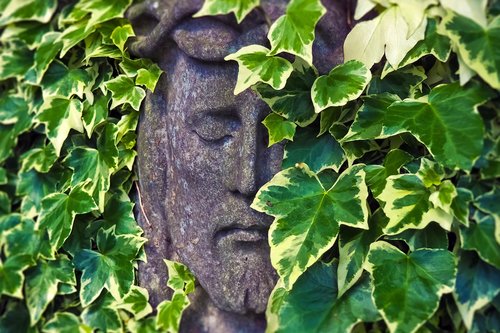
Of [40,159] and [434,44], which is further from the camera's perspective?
[40,159]

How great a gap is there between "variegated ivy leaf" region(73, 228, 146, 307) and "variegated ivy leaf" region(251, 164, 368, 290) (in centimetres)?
38

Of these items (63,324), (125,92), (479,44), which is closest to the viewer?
(479,44)

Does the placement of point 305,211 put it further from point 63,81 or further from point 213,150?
point 63,81

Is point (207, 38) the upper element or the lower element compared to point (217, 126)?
upper

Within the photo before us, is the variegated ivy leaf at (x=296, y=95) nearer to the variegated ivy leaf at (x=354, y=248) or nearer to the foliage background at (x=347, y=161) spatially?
the foliage background at (x=347, y=161)

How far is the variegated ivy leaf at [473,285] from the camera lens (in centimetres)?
83

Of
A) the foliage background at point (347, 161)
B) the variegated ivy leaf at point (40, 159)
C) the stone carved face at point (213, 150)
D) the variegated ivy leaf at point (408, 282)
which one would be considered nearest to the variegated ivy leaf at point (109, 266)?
the foliage background at point (347, 161)

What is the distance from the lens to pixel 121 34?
1071 millimetres

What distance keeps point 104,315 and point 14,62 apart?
2.13 feet

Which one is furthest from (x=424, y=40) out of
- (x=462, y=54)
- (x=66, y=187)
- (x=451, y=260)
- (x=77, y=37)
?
(x=66, y=187)

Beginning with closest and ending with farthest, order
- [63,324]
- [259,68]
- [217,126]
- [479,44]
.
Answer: [479,44]
[259,68]
[217,126]
[63,324]

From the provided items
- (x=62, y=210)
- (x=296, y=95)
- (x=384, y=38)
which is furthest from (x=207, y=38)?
(x=62, y=210)

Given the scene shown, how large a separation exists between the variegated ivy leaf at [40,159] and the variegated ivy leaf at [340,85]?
0.68 metres

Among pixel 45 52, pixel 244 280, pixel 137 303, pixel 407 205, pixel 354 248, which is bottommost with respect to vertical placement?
pixel 137 303
